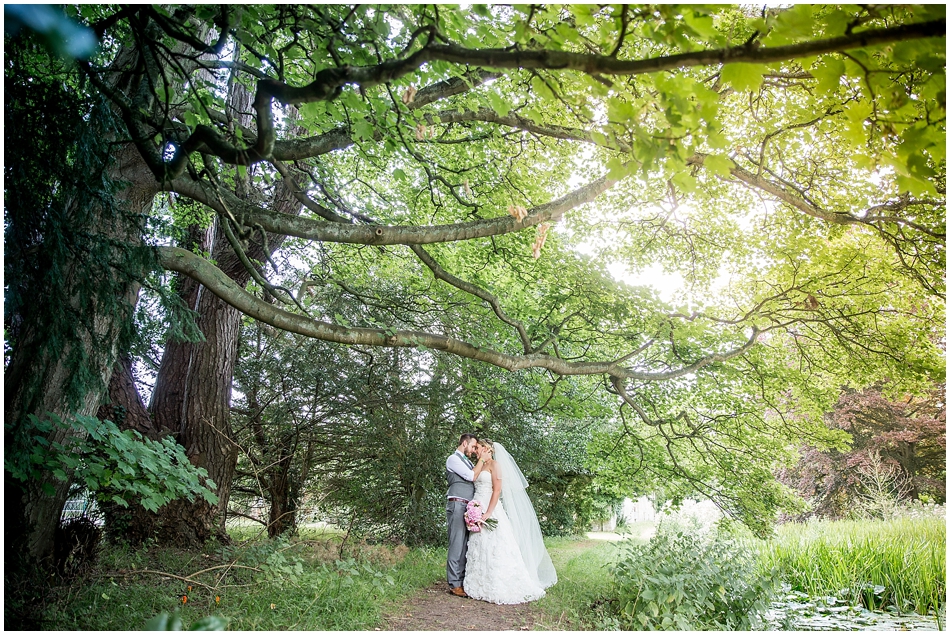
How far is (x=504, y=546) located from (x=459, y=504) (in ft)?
2.49

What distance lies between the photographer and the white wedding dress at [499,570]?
6125 mm

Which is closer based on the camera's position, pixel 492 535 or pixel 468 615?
pixel 468 615

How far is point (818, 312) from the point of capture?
6477 mm

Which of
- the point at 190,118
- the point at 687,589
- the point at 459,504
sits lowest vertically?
→ the point at 687,589

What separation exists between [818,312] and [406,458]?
6379mm

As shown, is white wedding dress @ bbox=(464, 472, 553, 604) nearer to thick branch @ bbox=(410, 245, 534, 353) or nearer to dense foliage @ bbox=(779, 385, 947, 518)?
thick branch @ bbox=(410, 245, 534, 353)

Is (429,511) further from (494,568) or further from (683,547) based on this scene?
(683,547)

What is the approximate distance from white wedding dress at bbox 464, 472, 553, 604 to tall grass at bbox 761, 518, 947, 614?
3409mm

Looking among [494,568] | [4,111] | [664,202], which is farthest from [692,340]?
[4,111]

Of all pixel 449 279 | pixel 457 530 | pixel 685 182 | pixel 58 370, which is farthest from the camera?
pixel 457 530

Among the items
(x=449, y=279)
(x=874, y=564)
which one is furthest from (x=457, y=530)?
(x=874, y=564)

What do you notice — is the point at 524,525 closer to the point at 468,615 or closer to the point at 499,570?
the point at 499,570

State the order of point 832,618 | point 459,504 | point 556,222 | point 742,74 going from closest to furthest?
1. point 742,74
2. point 832,618
3. point 459,504
4. point 556,222

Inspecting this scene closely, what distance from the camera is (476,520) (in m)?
6.51
